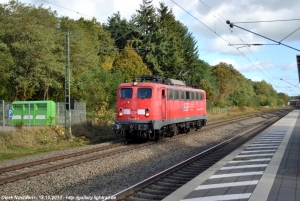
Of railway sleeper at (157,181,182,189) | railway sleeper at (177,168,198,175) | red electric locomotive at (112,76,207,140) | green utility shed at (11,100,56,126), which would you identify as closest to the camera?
railway sleeper at (157,181,182,189)

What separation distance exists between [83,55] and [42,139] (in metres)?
21.0

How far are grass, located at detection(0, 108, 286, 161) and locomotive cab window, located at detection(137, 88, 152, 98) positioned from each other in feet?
14.9

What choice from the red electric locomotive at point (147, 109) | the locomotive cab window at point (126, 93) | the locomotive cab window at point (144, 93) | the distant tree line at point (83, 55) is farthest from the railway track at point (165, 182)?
the distant tree line at point (83, 55)

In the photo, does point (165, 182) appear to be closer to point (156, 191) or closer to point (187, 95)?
point (156, 191)

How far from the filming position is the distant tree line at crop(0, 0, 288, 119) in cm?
3241

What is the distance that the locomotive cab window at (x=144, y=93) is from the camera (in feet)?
64.3

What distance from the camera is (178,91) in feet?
74.6

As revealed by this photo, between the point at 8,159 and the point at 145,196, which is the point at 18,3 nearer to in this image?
the point at 8,159

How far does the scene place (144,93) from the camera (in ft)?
64.7

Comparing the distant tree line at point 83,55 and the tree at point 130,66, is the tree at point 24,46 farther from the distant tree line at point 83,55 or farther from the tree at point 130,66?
the tree at point 130,66

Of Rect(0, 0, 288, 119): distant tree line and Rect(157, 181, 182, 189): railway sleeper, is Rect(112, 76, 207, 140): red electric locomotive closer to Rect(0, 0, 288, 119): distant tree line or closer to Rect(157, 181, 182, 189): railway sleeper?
Rect(0, 0, 288, 119): distant tree line

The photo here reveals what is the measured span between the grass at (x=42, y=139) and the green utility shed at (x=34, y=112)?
9.95ft

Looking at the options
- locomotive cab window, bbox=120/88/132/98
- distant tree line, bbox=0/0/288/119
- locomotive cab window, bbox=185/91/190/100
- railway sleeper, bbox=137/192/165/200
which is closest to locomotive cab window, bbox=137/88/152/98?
locomotive cab window, bbox=120/88/132/98

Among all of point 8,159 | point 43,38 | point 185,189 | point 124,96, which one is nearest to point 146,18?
point 43,38
